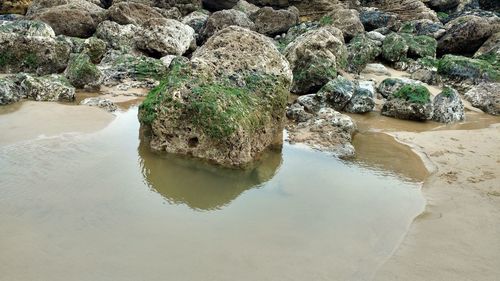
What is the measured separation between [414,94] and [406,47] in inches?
262

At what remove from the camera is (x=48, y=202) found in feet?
16.0

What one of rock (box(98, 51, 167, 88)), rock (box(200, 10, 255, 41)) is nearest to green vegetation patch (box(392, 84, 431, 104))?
rock (box(98, 51, 167, 88))

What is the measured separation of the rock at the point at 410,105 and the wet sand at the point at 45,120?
20.1 feet

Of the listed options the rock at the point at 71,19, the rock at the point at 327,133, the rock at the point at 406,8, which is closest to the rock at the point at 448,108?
the rock at the point at 327,133

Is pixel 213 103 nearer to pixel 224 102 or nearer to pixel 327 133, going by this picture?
pixel 224 102

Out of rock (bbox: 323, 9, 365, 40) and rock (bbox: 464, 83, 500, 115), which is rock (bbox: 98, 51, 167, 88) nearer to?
rock (bbox: 464, 83, 500, 115)

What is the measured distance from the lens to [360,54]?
14.6 m

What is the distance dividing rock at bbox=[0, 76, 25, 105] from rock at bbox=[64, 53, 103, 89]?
171 cm

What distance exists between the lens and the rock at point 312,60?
460 inches

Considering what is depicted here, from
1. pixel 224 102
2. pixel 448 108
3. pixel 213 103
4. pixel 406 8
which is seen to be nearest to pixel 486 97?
pixel 448 108

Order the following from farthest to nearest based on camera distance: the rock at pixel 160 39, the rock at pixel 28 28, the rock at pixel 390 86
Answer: the rock at pixel 160 39, the rock at pixel 28 28, the rock at pixel 390 86

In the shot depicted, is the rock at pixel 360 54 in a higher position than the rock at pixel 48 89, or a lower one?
higher

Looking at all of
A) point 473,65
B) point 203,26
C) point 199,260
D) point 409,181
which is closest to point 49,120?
point 199,260

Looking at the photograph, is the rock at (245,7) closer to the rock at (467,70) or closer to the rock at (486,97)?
the rock at (467,70)
